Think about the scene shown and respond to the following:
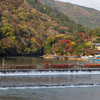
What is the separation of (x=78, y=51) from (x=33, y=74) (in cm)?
6973

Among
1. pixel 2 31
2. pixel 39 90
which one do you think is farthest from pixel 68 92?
pixel 2 31

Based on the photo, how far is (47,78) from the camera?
137 ft

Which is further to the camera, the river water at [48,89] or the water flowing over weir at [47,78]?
the water flowing over weir at [47,78]

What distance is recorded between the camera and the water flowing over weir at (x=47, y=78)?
117ft

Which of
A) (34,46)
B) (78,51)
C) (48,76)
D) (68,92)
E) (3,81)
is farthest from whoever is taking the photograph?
(34,46)

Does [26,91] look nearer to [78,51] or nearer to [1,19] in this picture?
[78,51]

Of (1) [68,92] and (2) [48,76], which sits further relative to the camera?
(2) [48,76]

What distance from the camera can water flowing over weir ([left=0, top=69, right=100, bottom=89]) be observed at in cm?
3557

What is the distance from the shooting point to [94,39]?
483 feet

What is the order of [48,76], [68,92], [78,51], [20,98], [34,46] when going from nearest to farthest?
1. [20,98]
2. [68,92]
3. [48,76]
4. [78,51]
5. [34,46]

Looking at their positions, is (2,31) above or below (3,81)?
above

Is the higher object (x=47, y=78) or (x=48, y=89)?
(x=47, y=78)

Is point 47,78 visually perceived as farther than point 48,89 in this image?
Yes

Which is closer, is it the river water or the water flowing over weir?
the river water
